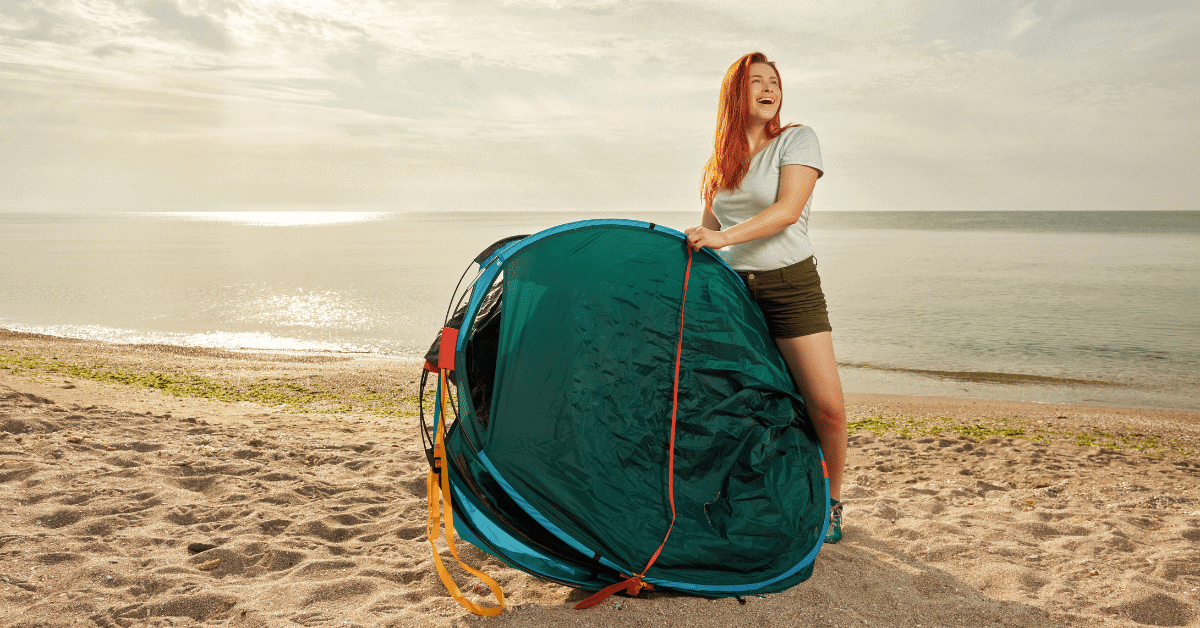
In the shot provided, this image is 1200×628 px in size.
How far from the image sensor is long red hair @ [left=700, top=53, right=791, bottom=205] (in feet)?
11.4

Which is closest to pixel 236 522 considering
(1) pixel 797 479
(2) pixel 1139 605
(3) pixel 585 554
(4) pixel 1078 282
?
(3) pixel 585 554

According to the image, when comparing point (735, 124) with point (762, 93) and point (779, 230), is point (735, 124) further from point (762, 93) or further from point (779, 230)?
point (779, 230)

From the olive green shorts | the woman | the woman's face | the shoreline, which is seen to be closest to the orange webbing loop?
the woman

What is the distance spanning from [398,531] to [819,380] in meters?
2.44

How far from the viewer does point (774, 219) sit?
10.8ft

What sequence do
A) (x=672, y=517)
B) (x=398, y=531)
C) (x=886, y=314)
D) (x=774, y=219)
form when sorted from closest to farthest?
(x=672, y=517)
(x=774, y=219)
(x=398, y=531)
(x=886, y=314)

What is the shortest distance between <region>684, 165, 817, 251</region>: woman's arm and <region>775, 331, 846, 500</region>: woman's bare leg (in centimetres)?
57

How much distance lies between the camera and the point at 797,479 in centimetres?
341

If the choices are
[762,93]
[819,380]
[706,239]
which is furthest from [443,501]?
[762,93]

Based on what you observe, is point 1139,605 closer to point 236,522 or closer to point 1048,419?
point 236,522

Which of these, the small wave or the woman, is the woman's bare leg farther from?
the small wave

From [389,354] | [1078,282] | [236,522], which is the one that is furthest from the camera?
[1078,282]

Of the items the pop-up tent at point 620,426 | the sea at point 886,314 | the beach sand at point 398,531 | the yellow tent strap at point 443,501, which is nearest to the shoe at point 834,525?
the beach sand at point 398,531

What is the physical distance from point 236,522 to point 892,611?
Result: 3.43m
